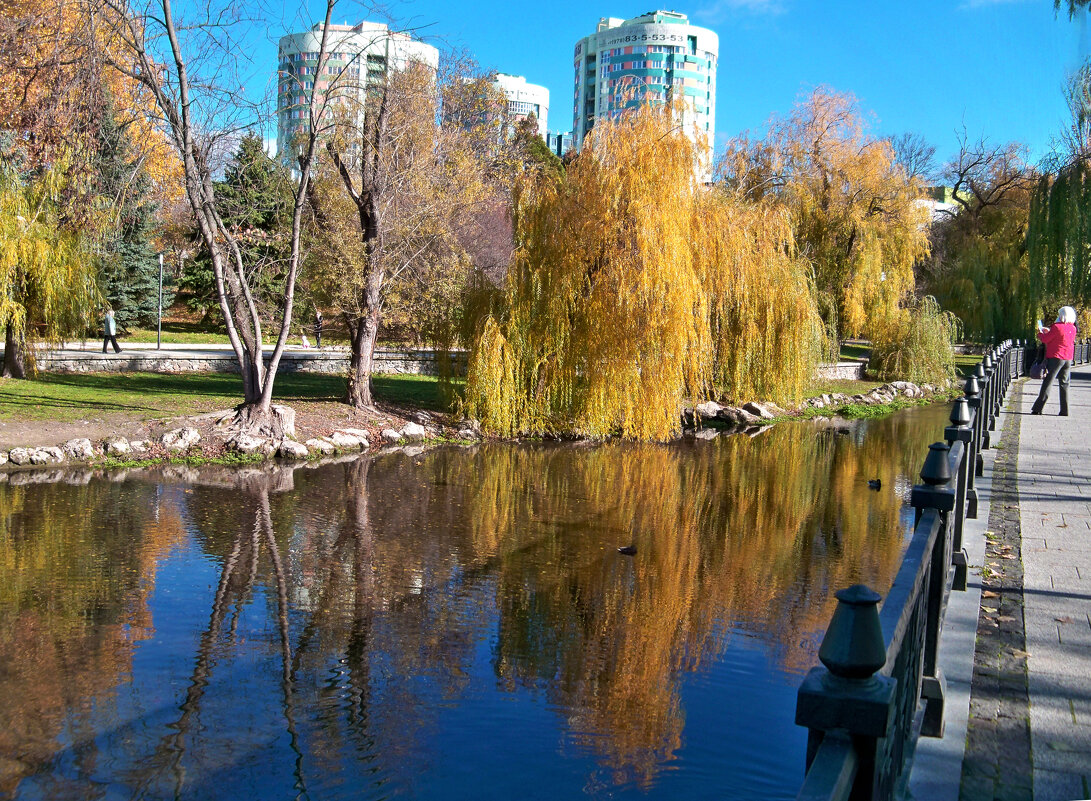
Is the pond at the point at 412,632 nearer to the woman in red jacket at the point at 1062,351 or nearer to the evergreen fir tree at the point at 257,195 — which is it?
the evergreen fir tree at the point at 257,195

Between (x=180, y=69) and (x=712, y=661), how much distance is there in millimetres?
12415

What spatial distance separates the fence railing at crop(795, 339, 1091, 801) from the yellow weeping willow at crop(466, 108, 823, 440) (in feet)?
41.8

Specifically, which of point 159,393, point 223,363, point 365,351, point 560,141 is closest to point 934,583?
point 365,351

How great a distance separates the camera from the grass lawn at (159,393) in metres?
16.4

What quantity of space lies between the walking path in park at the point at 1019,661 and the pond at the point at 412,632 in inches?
46.9

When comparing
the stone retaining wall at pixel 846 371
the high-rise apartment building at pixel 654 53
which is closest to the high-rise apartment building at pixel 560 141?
the high-rise apartment building at pixel 654 53

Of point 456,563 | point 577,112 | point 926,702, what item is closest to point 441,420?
point 456,563

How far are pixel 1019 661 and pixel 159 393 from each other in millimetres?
18022

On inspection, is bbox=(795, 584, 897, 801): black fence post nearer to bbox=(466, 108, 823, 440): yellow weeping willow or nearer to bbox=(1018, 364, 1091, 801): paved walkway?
bbox=(1018, 364, 1091, 801): paved walkway

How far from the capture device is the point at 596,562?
940 cm

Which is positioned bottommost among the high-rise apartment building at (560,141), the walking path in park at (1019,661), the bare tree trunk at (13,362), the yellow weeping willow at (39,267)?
the walking path in park at (1019,661)

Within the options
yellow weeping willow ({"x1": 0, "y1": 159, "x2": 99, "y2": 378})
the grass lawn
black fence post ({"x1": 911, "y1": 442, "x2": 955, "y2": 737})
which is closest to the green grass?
the grass lawn

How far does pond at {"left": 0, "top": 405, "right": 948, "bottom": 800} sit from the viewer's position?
522cm

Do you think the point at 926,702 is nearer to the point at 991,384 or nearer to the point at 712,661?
the point at 712,661
